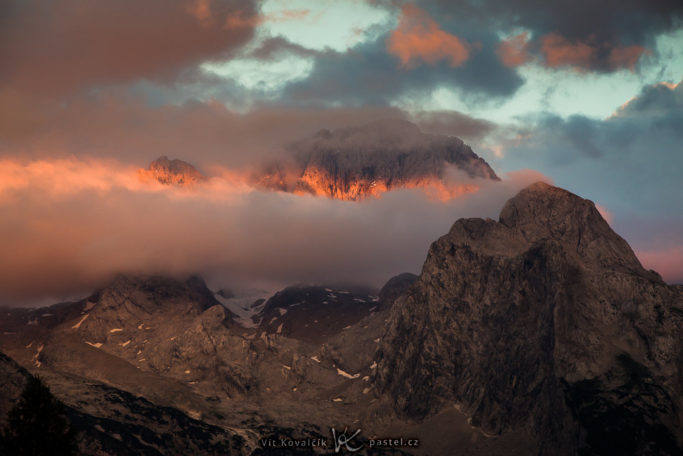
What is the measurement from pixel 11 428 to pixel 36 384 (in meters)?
7.59

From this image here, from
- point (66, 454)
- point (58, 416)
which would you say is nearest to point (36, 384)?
point (58, 416)

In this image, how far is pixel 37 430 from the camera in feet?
337

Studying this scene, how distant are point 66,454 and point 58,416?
7.03m

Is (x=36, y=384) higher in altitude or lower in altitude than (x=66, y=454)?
higher

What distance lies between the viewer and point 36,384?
107 metres

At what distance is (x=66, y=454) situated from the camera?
10081 cm

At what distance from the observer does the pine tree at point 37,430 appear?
329 ft

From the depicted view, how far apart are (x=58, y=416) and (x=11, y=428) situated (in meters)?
6.59

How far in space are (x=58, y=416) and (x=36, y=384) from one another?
611cm

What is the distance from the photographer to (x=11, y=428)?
102 metres

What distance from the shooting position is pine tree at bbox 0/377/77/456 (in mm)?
100375

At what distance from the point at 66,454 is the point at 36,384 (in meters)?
12.7

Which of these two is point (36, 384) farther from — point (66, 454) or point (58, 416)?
point (66, 454)
